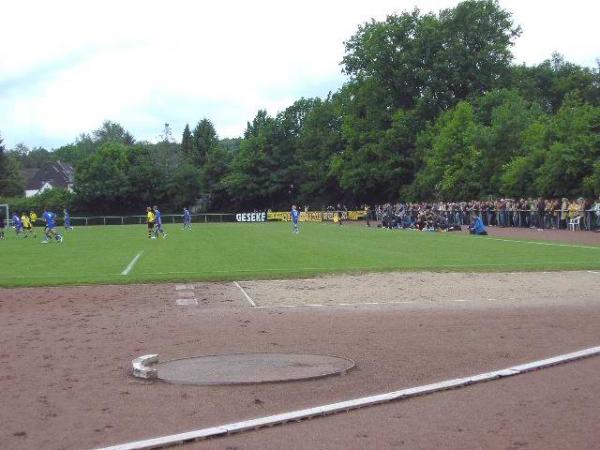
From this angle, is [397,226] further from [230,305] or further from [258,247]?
[230,305]

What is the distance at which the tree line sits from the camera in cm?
5456

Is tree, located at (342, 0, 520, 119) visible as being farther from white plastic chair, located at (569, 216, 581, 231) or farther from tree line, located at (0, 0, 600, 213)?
white plastic chair, located at (569, 216, 581, 231)

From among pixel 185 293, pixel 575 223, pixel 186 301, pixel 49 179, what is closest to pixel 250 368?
pixel 186 301

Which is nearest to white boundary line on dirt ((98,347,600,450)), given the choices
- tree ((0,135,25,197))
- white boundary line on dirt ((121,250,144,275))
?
white boundary line on dirt ((121,250,144,275))

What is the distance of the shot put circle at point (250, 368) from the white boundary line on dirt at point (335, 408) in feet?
3.87

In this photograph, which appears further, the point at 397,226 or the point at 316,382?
the point at 397,226

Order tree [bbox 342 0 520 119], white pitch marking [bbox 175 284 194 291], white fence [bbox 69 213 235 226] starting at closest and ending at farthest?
white pitch marking [bbox 175 284 194 291] < tree [bbox 342 0 520 119] < white fence [bbox 69 213 235 226]

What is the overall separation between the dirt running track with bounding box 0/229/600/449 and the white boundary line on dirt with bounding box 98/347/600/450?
0.48 ft

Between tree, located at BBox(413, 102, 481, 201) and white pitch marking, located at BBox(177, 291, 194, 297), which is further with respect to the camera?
tree, located at BBox(413, 102, 481, 201)

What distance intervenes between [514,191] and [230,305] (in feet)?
138

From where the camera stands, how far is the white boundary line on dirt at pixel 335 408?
21.4 feet

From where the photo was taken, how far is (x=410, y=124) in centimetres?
7825

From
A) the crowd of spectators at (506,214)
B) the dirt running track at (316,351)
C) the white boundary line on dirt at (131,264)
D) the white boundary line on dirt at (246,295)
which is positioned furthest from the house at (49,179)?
the dirt running track at (316,351)

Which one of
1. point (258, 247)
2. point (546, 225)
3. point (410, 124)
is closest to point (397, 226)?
point (546, 225)
